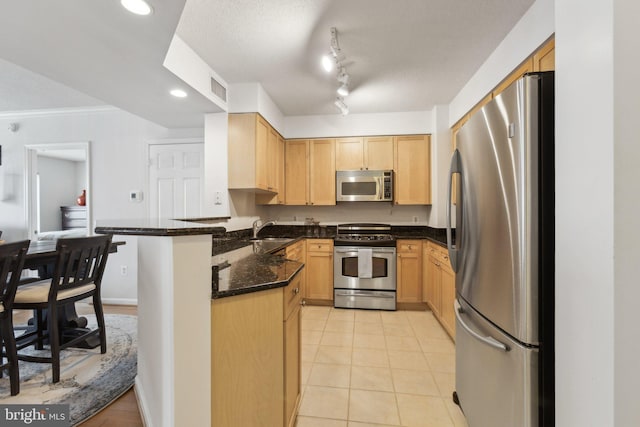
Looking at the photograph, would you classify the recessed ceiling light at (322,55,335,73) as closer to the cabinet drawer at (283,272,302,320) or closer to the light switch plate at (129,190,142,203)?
the cabinet drawer at (283,272,302,320)

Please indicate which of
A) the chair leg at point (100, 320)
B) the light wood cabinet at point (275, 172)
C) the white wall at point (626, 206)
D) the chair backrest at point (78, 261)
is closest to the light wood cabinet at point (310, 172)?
the light wood cabinet at point (275, 172)

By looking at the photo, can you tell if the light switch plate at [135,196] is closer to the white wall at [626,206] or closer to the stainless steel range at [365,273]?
the stainless steel range at [365,273]

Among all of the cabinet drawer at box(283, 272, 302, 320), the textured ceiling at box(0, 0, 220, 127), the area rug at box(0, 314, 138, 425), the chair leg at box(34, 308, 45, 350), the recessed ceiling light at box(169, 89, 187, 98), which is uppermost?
the recessed ceiling light at box(169, 89, 187, 98)

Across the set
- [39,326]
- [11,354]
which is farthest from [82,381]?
[39,326]

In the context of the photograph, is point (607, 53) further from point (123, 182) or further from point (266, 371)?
point (123, 182)

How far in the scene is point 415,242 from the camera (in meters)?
3.61

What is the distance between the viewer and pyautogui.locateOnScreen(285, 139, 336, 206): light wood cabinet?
3.99 m

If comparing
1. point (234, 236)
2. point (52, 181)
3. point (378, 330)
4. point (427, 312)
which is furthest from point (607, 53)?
point (52, 181)

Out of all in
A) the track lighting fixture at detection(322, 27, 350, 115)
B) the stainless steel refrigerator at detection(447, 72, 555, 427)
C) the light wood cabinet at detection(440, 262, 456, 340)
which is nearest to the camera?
the stainless steel refrigerator at detection(447, 72, 555, 427)

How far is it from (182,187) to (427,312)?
11.9 ft

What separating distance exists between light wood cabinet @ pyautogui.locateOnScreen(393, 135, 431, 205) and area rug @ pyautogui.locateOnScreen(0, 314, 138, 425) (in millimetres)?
3508

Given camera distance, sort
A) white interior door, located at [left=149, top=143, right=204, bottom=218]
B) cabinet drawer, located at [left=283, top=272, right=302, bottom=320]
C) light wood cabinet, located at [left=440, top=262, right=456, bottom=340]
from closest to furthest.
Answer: cabinet drawer, located at [left=283, top=272, right=302, bottom=320], light wood cabinet, located at [left=440, top=262, right=456, bottom=340], white interior door, located at [left=149, top=143, right=204, bottom=218]

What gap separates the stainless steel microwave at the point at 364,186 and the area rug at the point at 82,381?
116 inches

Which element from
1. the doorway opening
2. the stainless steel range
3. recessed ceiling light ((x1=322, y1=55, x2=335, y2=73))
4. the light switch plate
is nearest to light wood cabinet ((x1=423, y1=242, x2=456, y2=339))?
the stainless steel range
